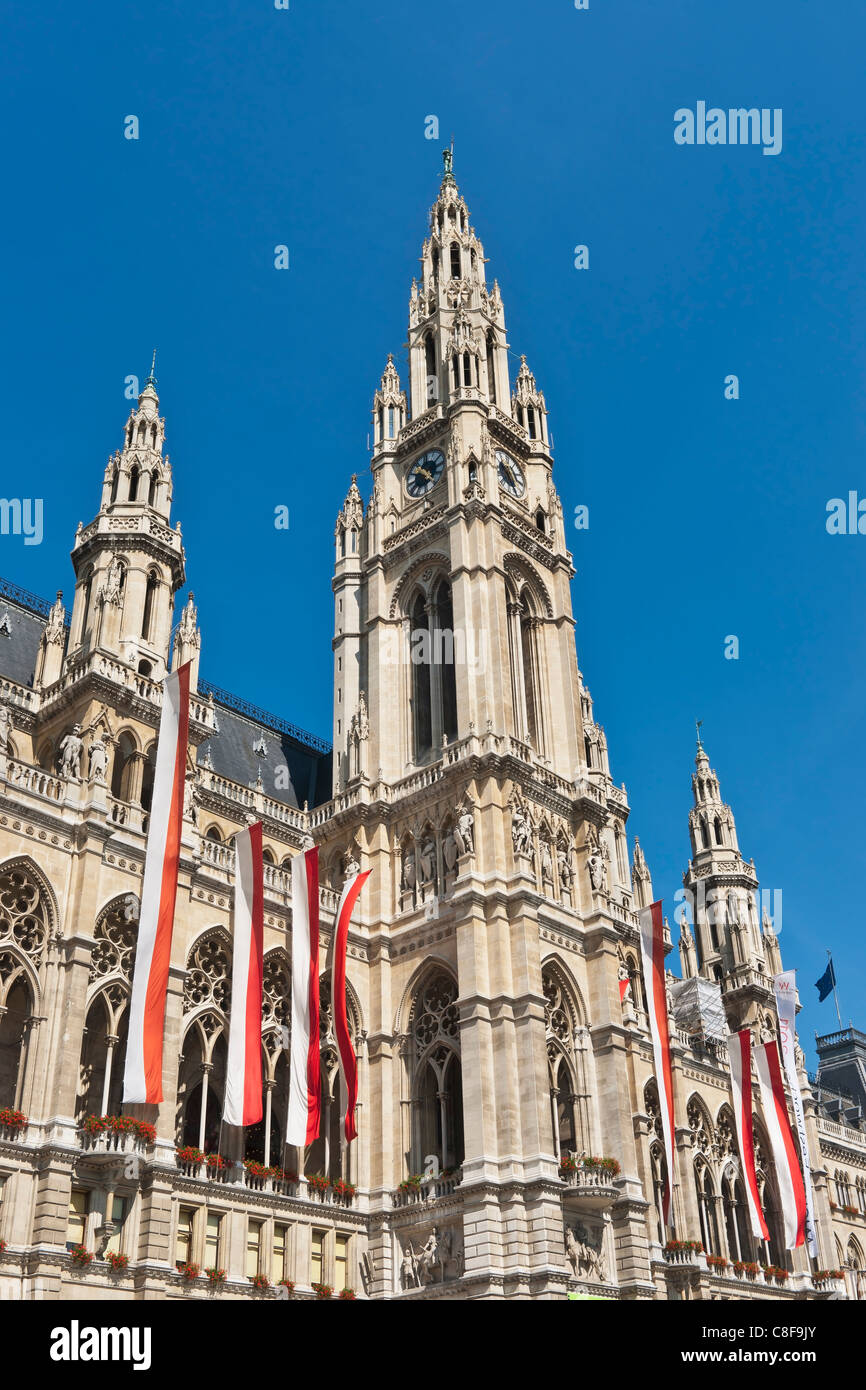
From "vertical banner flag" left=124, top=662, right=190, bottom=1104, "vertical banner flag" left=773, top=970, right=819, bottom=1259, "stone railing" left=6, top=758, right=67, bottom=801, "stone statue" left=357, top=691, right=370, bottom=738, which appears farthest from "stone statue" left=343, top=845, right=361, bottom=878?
"vertical banner flag" left=773, top=970, right=819, bottom=1259

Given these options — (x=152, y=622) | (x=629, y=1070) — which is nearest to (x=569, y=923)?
(x=629, y=1070)

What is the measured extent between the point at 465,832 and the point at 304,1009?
35.4ft

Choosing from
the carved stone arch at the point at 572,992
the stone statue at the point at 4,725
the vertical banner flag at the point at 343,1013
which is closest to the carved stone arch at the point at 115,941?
the stone statue at the point at 4,725

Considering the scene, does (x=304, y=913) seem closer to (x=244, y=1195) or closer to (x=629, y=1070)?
(x=244, y=1195)

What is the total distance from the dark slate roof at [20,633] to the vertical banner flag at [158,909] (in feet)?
45.5

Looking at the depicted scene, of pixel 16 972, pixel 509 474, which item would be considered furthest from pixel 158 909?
pixel 509 474

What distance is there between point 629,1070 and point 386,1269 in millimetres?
15753

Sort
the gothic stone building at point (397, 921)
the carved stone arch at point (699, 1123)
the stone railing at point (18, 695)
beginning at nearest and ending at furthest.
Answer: the gothic stone building at point (397, 921) → the stone railing at point (18, 695) → the carved stone arch at point (699, 1123)

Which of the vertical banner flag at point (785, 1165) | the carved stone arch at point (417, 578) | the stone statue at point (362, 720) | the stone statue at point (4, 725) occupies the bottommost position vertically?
the vertical banner flag at point (785, 1165)

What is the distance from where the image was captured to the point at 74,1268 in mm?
32656

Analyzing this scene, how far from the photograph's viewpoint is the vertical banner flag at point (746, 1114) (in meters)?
58.3

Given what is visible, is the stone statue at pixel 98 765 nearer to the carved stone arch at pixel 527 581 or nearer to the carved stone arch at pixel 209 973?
the carved stone arch at pixel 209 973

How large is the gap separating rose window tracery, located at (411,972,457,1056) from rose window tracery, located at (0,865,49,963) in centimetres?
1658

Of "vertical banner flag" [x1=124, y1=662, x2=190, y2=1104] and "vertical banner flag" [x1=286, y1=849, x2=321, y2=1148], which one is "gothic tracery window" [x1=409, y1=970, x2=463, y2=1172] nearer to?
"vertical banner flag" [x1=286, y1=849, x2=321, y2=1148]
